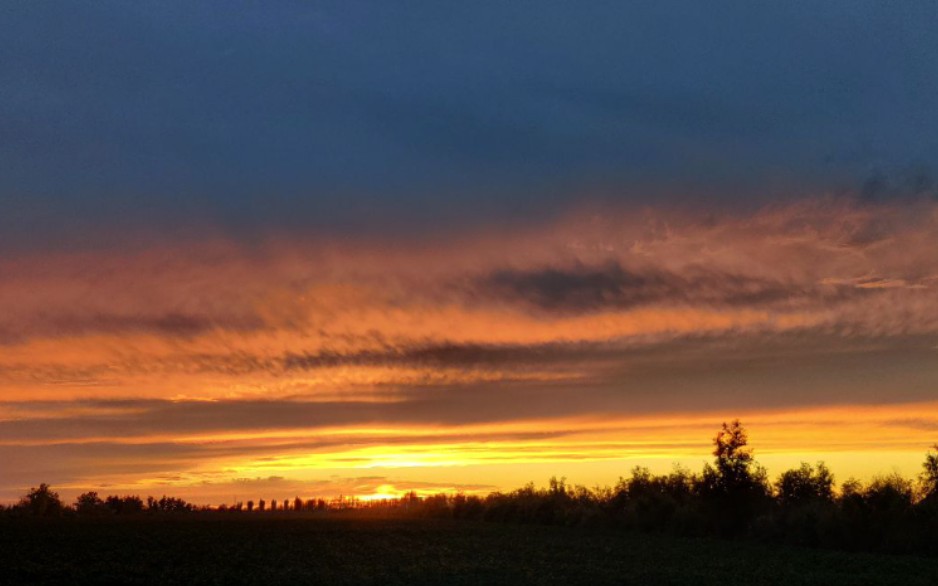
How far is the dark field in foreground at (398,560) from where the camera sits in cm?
3070

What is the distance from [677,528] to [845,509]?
14.1 m

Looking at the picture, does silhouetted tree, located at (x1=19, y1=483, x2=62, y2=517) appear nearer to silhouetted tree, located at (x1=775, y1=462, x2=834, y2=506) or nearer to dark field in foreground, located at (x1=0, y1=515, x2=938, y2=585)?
dark field in foreground, located at (x1=0, y1=515, x2=938, y2=585)

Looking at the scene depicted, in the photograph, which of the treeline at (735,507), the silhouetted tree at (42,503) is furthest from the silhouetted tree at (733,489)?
the silhouetted tree at (42,503)

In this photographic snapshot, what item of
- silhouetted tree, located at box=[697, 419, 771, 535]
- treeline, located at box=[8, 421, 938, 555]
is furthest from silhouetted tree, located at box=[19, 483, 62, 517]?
silhouetted tree, located at box=[697, 419, 771, 535]

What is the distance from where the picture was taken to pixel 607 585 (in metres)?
30.5

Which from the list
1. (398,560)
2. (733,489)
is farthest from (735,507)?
(398,560)

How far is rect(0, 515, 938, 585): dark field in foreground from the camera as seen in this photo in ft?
101

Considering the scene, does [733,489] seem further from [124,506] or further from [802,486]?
[124,506]

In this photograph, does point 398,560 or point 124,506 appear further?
point 124,506

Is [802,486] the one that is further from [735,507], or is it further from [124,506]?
[124,506]

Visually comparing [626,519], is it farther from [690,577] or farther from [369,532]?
[690,577]

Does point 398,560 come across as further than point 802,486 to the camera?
No

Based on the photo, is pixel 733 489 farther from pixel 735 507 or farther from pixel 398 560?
pixel 398 560

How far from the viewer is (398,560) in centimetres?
3744
